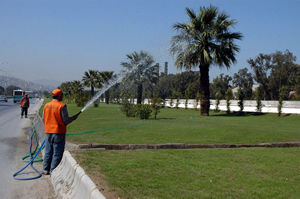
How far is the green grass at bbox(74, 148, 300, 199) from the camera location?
17.3ft

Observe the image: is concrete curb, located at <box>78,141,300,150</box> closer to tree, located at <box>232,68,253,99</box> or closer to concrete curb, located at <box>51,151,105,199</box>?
concrete curb, located at <box>51,151,105,199</box>

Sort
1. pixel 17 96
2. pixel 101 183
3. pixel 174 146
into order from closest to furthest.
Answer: pixel 101 183 → pixel 174 146 → pixel 17 96

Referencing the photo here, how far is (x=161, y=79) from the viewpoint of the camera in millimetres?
94250

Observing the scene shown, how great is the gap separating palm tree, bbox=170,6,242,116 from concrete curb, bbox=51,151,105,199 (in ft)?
66.1

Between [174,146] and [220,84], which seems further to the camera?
[220,84]

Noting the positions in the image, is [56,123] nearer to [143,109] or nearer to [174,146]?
[174,146]

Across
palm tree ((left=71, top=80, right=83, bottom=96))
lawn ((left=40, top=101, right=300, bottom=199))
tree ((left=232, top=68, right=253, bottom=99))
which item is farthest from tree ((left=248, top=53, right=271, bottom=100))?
lawn ((left=40, top=101, right=300, bottom=199))

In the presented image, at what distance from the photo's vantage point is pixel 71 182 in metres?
6.02

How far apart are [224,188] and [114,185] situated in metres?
1.80

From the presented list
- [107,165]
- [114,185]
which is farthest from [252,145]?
[114,185]

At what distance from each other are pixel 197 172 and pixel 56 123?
3044mm

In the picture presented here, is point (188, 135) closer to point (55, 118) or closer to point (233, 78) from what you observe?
point (55, 118)

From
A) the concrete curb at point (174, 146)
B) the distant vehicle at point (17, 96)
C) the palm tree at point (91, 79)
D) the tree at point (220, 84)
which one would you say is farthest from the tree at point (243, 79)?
the concrete curb at point (174, 146)

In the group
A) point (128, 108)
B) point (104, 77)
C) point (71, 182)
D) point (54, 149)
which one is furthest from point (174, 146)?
point (104, 77)
